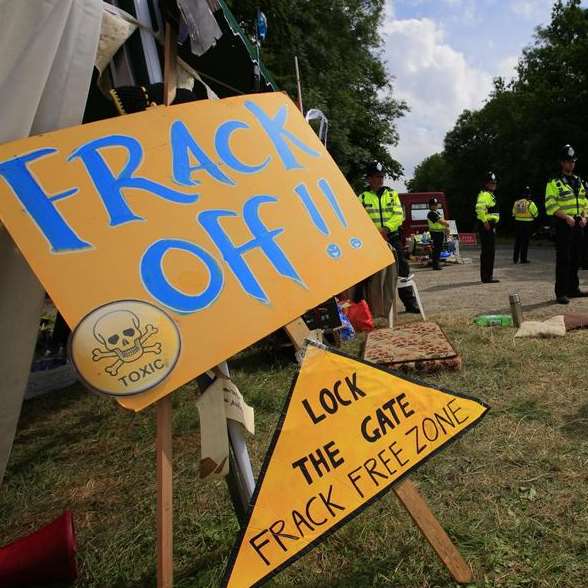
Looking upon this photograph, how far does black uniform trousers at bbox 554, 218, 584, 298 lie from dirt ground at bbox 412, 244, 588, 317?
268 millimetres

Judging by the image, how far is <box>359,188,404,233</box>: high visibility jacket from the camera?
532 cm

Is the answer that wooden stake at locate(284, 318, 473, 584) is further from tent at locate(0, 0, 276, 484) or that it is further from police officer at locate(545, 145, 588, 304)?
police officer at locate(545, 145, 588, 304)

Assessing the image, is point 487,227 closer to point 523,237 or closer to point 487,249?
point 487,249

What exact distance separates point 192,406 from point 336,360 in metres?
2.08

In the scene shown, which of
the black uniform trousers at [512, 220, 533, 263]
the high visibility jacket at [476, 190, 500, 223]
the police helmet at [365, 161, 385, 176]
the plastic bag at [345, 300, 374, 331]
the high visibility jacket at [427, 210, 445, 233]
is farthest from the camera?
the high visibility jacket at [427, 210, 445, 233]

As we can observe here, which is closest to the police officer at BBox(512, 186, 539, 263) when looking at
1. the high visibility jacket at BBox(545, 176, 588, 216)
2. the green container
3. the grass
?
the high visibility jacket at BBox(545, 176, 588, 216)

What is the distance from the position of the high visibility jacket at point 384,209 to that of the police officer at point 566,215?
1.91 m

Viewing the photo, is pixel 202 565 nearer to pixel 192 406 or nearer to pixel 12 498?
pixel 12 498

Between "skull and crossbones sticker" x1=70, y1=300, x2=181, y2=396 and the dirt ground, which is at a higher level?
"skull and crossbones sticker" x1=70, y1=300, x2=181, y2=396

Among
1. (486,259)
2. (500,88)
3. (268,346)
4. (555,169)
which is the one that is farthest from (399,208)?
(500,88)

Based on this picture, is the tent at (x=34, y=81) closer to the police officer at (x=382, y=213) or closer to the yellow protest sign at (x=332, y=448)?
the yellow protest sign at (x=332, y=448)

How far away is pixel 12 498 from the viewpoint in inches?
91.5

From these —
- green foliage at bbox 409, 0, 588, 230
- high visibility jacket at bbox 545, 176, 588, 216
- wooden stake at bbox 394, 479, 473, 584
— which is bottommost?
wooden stake at bbox 394, 479, 473, 584

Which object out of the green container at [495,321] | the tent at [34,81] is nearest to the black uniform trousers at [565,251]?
the green container at [495,321]
